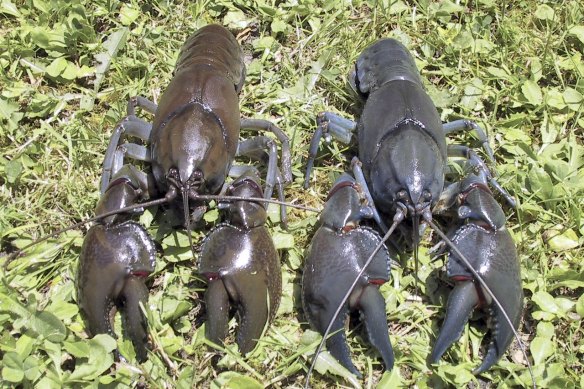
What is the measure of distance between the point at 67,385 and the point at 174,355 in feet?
2.17

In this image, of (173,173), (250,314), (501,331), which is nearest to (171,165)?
(173,173)

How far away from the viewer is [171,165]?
451 centimetres

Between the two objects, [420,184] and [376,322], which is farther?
[420,184]

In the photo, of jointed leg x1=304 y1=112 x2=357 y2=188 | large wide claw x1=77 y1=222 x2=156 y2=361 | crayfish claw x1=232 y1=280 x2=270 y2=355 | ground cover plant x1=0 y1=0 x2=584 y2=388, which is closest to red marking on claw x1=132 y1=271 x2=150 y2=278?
large wide claw x1=77 y1=222 x2=156 y2=361

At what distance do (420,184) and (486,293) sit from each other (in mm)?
825

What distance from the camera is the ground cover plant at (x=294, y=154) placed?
13.5ft

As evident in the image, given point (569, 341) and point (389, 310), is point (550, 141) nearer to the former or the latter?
point (569, 341)

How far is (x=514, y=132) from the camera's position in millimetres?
5258

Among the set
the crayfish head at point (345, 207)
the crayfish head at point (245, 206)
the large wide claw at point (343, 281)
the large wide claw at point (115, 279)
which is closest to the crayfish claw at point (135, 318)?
the large wide claw at point (115, 279)

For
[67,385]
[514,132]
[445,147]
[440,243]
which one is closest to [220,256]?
[67,385]

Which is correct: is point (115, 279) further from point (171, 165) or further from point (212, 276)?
point (171, 165)

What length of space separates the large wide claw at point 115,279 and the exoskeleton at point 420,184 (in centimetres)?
104

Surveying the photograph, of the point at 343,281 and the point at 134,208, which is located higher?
the point at 134,208

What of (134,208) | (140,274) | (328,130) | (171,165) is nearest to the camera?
(140,274)
